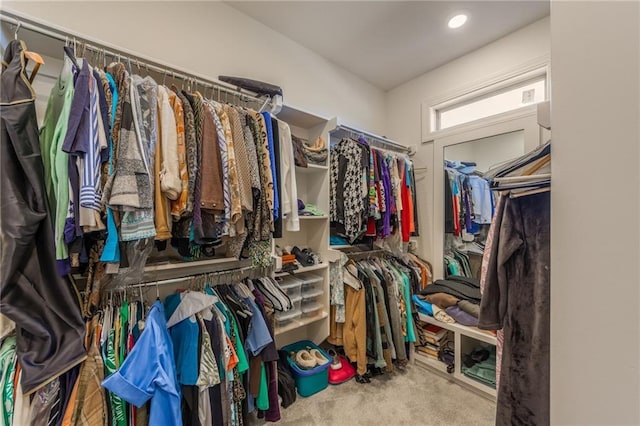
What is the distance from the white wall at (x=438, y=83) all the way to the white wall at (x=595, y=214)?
2075 mm

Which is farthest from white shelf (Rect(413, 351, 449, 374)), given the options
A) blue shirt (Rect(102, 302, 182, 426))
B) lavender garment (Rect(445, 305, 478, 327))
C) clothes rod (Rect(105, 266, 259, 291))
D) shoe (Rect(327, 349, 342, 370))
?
blue shirt (Rect(102, 302, 182, 426))

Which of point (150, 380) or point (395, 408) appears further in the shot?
point (395, 408)

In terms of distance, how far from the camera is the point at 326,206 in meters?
2.09

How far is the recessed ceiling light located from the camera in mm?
1944

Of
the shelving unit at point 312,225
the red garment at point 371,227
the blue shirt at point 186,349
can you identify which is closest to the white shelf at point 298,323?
the shelving unit at point 312,225

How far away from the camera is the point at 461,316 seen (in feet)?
6.57

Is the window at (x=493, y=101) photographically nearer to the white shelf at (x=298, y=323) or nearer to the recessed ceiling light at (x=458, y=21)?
the recessed ceiling light at (x=458, y=21)

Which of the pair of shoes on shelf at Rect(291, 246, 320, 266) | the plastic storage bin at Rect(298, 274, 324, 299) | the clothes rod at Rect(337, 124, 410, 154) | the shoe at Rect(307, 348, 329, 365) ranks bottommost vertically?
the shoe at Rect(307, 348, 329, 365)

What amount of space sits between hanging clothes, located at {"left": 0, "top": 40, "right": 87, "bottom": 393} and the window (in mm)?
2882

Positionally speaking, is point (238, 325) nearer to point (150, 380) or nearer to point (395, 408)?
point (150, 380)

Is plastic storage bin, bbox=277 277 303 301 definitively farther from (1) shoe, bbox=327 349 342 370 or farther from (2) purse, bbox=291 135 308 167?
(2) purse, bbox=291 135 308 167

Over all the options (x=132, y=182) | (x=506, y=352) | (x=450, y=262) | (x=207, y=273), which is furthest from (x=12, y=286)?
(x=450, y=262)

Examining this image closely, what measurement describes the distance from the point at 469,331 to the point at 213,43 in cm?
286

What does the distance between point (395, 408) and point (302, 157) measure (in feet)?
6.12
